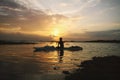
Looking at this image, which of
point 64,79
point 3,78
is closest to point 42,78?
point 64,79

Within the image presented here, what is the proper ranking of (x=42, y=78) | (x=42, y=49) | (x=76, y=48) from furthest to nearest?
(x=76, y=48) < (x=42, y=49) < (x=42, y=78)

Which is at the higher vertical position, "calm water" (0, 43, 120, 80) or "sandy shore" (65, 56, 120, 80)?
"sandy shore" (65, 56, 120, 80)

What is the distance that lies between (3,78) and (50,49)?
38362mm

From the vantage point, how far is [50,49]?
50.6 metres

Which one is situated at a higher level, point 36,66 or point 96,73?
point 96,73

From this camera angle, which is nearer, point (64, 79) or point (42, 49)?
point (64, 79)

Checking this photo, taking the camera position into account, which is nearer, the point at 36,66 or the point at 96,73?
the point at 96,73

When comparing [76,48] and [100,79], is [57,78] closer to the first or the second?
[100,79]

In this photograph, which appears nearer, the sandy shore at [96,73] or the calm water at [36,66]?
the sandy shore at [96,73]

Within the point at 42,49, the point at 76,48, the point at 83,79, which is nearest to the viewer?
the point at 83,79

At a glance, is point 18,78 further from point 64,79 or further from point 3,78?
point 64,79

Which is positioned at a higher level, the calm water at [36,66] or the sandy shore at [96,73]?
the sandy shore at [96,73]

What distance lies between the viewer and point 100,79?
1161 cm

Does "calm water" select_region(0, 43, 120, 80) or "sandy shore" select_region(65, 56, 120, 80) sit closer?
"sandy shore" select_region(65, 56, 120, 80)
